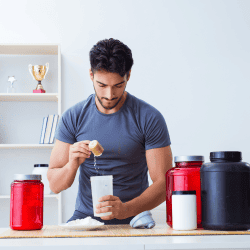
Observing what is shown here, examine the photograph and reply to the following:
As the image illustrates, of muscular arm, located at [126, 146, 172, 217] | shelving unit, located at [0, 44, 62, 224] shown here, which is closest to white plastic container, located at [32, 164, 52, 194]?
shelving unit, located at [0, 44, 62, 224]

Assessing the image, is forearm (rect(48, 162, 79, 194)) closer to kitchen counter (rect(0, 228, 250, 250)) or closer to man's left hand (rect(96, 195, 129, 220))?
man's left hand (rect(96, 195, 129, 220))

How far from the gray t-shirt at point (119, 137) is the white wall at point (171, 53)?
5.05ft

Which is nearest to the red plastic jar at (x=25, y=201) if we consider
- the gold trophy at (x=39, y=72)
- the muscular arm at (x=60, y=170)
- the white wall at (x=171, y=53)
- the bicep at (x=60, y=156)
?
the muscular arm at (x=60, y=170)

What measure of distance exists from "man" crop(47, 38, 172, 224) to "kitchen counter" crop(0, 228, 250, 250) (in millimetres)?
521

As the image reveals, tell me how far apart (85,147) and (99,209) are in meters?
0.24

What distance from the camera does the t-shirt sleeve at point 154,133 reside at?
1533 mm

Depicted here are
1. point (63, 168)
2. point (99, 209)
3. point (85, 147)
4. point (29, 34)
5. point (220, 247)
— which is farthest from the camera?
Answer: point (29, 34)

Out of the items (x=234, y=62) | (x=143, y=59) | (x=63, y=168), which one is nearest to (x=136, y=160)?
(x=63, y=168)

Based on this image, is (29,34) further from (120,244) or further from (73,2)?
(120,244)

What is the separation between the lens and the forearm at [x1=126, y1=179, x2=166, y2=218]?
1287mm

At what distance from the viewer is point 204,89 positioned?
3.19m

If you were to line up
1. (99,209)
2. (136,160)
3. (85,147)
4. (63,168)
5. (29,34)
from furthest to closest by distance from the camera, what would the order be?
1. (29,34)
2. (136,160)
3. (63,168)
4. (85,147)
5. (99,209)

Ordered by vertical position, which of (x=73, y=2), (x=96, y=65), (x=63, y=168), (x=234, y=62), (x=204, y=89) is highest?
(x=73, y=2)

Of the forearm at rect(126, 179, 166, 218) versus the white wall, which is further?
the white wall
